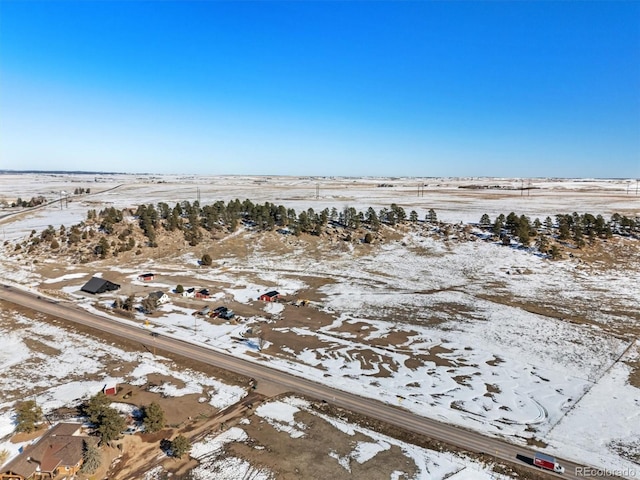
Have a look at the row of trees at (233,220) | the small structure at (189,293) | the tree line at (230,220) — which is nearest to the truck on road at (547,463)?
the small structure at (189,293)

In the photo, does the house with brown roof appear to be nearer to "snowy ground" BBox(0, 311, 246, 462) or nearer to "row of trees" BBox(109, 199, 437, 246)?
"snowy ground" BBox(0, 311, 246, 462)

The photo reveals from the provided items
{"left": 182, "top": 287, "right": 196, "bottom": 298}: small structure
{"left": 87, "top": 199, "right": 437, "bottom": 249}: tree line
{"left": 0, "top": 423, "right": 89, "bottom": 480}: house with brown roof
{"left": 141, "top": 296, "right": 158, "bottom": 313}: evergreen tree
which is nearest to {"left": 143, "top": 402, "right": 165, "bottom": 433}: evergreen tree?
{"left": 0, "top": 423, "right": 89, "bottom": 480}: house with brown roof

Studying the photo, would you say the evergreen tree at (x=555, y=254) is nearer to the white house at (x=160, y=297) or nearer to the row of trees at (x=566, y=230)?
the row of trees at (x=566, y=230)

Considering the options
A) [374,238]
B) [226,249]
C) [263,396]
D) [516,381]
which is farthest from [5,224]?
[516,381]

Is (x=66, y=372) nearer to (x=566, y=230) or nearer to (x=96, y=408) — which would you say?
(x=96, y=408)

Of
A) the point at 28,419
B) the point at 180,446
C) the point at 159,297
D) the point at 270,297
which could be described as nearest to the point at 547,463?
the point at 180,446

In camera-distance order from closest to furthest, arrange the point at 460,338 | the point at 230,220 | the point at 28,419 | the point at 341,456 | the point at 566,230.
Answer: the point at 341,456, the point at 28,419, the point at 460,338, the point at 566,230, the point at 230,220
